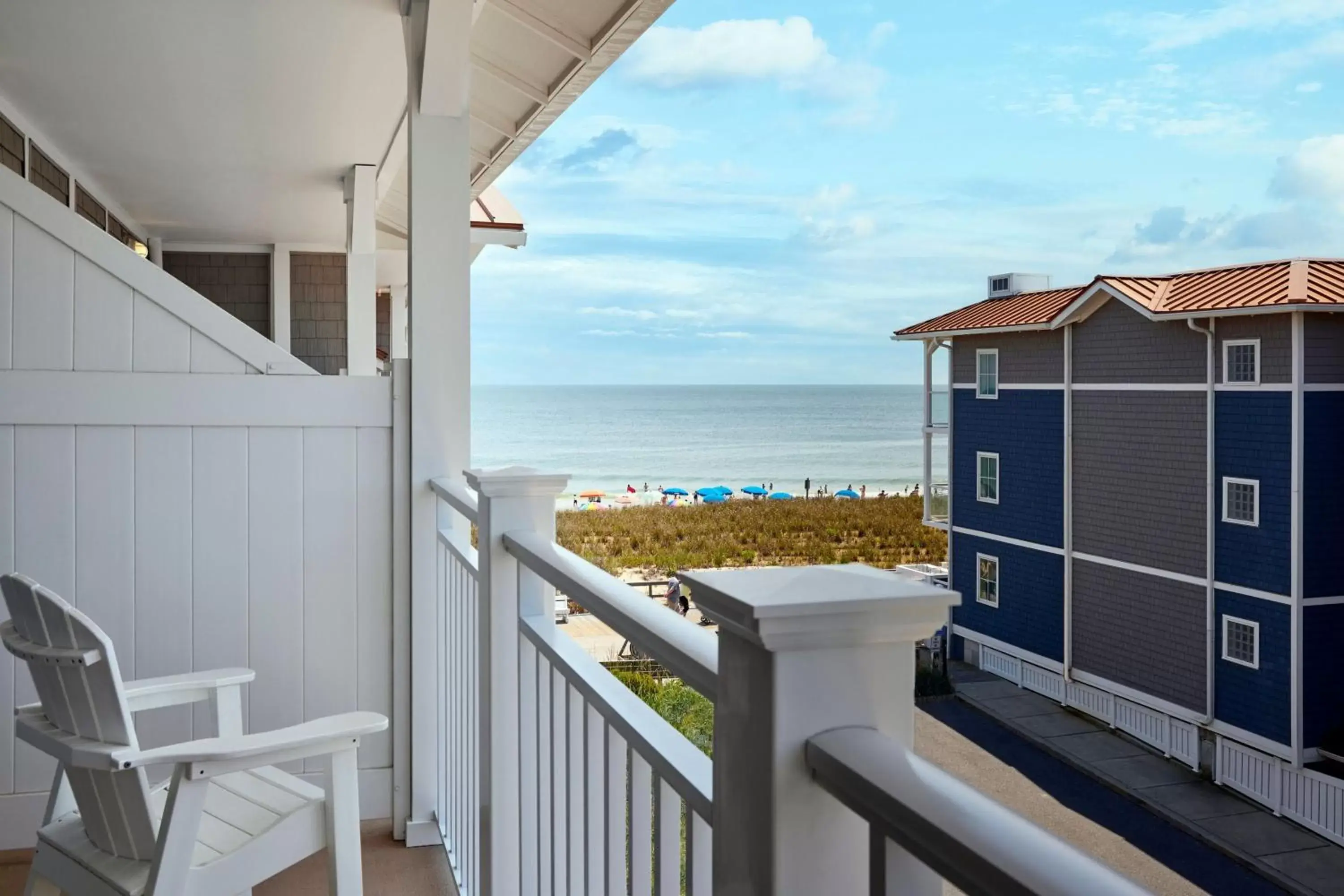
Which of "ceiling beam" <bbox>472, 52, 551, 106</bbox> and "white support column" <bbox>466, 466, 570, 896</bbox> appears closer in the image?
"white support column" <bbox>466, 466, 570, 896</bbox>

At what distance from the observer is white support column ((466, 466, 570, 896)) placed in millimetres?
1629

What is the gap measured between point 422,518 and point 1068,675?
43.5ft

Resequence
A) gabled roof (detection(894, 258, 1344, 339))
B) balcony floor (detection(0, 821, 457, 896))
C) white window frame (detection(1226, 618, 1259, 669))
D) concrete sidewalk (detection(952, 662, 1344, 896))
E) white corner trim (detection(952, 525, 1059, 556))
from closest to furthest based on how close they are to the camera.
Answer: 1. balcony floor (detection(0, 821, 457, 896))
2. gabled roof (detection(894, 258, 1344, 339))
3. concrete sidewalk (detection(952, 662, 1344, 896))
4. white window frame (detection(1226, 618, 1259, 669))
5. white corner trim (detection(952, 525, 1059, 556))

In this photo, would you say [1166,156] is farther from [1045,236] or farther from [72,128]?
[72,128]

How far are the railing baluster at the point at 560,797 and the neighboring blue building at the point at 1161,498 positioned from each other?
8244mm

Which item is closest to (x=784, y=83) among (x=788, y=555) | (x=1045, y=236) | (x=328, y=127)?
(x=1045, y=236)

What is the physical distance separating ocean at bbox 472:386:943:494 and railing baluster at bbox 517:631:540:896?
2315cm

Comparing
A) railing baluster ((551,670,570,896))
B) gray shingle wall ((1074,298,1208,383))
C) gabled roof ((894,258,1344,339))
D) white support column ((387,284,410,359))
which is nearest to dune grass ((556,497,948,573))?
gabled roof ((894,258,1344,339))

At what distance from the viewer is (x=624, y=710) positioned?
3.32ft

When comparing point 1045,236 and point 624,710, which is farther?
point 1045,236

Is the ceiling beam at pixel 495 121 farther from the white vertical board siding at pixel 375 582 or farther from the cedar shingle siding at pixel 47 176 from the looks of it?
the white vertical board siding at pixel 375 582

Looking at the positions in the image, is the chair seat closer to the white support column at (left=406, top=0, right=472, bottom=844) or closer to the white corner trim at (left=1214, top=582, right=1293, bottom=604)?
the white support column at (left=406, top=0, right=472, bottom=844)

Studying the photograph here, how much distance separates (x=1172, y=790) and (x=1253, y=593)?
7.70ft

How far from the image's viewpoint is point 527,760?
1606 millimetres
